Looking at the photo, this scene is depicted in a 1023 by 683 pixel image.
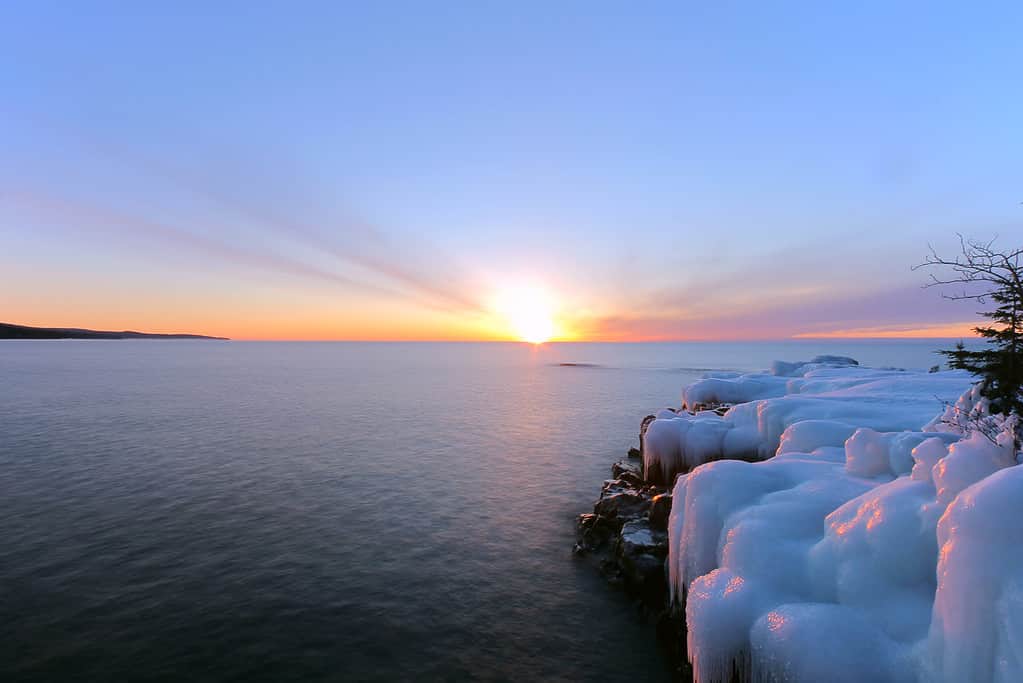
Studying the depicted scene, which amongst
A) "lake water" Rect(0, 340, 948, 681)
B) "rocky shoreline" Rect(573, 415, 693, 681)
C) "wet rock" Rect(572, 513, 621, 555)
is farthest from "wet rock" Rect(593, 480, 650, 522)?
"lake water" Rect(0, 340, 948, 681)

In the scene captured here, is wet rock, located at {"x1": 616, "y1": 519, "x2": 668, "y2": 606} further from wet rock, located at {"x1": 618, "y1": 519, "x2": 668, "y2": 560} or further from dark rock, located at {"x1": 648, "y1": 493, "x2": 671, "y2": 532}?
dark rock, located at {"x1": 648, "y1": 493, "x2": 671, "y2": 532}

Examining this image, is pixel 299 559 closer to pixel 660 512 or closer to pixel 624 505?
pixel 624 505

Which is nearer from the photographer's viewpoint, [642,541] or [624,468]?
[642,541]

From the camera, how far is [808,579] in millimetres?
8312

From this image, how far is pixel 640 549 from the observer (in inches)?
617

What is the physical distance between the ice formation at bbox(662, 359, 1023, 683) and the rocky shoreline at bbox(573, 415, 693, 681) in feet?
5.12

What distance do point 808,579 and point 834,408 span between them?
44.2ft

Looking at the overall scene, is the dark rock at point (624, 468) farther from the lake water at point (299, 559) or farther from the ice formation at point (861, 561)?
the ice formation at point (861, 561)

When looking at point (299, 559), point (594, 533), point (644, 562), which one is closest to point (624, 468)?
point (594, 533)

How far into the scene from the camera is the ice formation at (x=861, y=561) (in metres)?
5.48

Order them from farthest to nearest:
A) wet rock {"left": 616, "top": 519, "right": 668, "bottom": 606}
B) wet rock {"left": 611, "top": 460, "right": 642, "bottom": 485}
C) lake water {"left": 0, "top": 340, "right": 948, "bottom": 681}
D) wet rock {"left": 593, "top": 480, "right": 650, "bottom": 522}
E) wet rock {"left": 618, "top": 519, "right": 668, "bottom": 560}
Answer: wet rock {"left": 611, "top": 460, "right": 642, "bottom": 485} < wet rock {"left": 593, "top": 480, "right": 650, "bottom": 522} < wet rock {"left": 618, "top": 519, "right": 668, "bottom": 560} < wet rock {"left": 616, "top": 519, "right": 668, "bottom": 606} < lake water {"left": 0, "top": 340, "right": 948, "bottom": 681}

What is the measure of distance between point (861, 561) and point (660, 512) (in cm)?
945

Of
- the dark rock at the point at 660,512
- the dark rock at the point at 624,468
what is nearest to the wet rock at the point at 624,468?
the dark rock at the point at 624,468

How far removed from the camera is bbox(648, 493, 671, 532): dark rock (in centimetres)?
1662
